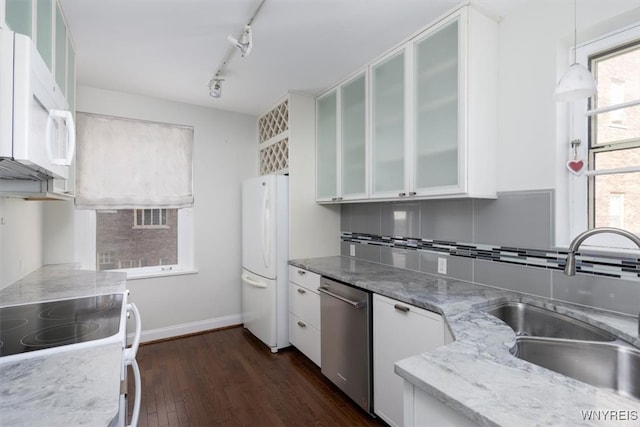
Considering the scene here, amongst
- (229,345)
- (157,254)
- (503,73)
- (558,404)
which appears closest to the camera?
(558,404)

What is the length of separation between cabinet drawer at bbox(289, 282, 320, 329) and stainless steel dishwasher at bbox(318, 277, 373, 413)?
0.38 ft

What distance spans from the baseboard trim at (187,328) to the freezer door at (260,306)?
0.17 meters

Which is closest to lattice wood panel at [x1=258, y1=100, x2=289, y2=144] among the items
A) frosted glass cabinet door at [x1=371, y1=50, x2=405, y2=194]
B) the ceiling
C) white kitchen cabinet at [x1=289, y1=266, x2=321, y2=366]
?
the ceiling

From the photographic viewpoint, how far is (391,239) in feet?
8.50

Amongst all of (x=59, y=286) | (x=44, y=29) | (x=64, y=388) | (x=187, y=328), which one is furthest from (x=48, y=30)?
(x=187, y=328)

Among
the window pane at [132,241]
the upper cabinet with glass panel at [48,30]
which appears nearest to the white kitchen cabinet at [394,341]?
the upper cabinet with glass panel at [48,30]

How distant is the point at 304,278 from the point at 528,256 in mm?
1640

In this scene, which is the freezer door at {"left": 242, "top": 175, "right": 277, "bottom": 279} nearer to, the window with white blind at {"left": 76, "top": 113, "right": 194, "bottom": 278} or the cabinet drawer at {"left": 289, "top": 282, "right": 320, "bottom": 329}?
the cabinet drawer at {"left": 289, "top": 282, "right": 320, "bottom": 329}

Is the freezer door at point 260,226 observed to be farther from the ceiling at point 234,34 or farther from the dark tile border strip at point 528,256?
the dark tile border strip at point 528,256

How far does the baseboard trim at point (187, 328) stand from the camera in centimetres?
308

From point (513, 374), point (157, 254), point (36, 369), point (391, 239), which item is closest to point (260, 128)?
point (157, 254)

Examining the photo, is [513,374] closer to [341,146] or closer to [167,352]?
[341,146]

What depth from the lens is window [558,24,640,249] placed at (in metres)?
1.44

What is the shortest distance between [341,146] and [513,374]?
216cm
